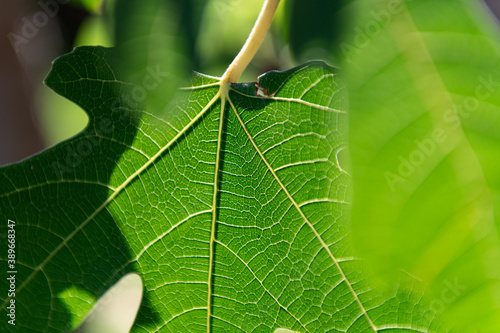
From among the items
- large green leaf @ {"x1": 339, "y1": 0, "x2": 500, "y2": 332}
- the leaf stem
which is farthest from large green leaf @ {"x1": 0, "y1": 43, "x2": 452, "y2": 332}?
large green leaf @ {"x1": 339, "y1": 0, "x2": 500, "y2": 332}

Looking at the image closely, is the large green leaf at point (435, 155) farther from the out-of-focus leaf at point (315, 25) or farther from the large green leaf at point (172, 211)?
the large green leaf at point (172, 211)

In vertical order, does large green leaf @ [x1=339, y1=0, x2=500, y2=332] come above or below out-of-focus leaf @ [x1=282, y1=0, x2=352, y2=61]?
below

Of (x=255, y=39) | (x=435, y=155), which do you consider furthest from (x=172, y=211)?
(x=435, y=155)

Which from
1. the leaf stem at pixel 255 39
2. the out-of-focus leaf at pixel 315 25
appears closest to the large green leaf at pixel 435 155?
the out-of-focus leaf at pixel 315 25

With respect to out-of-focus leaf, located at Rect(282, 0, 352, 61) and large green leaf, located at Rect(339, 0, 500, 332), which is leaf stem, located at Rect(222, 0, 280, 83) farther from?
large green leaf, located at Rect(339, 0, 500, 332)

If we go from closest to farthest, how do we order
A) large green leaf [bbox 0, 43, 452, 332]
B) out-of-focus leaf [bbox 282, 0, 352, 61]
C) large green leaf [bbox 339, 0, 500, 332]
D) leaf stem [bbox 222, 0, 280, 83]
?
large green leaf [bbox 339, 0, 500, 332] < out-of-focus leaf [bbox 282, 0, 352, 61] < leaf stem [bbox 222, 0, 280, 83] < large green leaf [bbox 0, 43, 452, 332]

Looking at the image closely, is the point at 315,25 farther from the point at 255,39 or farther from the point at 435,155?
the point at 435,155
